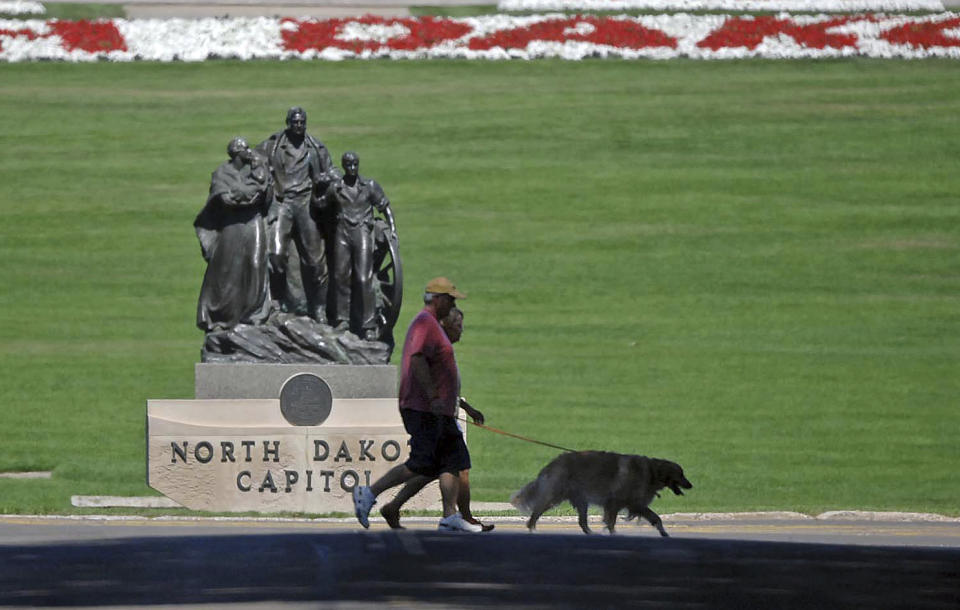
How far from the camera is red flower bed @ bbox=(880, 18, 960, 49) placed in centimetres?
3177

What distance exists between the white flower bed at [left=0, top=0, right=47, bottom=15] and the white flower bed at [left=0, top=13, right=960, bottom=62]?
0.30 metres

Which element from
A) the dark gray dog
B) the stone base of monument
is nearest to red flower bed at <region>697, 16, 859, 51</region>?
the stone base of monument

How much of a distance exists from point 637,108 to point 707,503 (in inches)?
498

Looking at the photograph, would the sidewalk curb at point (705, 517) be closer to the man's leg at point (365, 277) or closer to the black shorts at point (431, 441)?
the man's leg at point (365, 277)

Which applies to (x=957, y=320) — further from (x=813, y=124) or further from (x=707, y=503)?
(x=707, y=503)

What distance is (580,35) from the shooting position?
103ft

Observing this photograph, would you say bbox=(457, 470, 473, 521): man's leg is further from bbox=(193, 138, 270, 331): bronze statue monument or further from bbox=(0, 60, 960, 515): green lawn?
bbox=(193, 138, 270, 331): bronze statue monument

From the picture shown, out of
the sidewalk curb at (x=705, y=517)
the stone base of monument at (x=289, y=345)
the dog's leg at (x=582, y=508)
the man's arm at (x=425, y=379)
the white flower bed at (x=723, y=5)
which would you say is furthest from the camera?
the white flower bed at (x=723, y=5)

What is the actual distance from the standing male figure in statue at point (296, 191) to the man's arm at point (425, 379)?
685 centimetres

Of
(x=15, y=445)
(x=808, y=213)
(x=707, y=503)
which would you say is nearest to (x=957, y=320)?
(x=808, y=213)

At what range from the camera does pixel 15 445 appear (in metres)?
20.4

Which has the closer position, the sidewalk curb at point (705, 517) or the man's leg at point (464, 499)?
the man's leg at point (464, 499)

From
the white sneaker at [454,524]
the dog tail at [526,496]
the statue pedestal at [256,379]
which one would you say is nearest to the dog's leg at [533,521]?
the dog tail at [526,496]

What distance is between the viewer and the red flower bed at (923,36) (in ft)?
104
